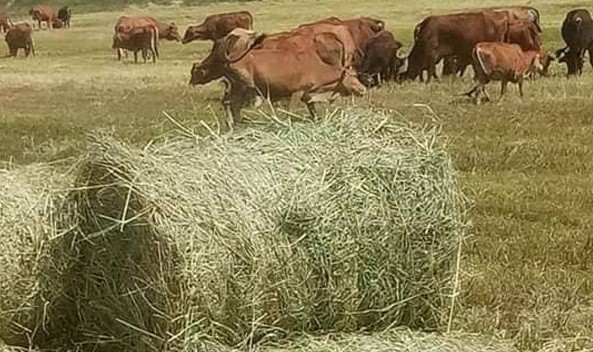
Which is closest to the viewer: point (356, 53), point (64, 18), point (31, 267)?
point (31, 267)

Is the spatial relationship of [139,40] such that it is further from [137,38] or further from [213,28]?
[213,28]

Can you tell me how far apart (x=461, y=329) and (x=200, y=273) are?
1.50 metres

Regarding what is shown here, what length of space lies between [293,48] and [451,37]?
757 centimetres

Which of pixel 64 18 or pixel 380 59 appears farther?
pixel 64 18

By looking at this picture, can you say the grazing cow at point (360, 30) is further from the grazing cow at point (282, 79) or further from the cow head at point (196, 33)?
the cow head at point (196, 33)

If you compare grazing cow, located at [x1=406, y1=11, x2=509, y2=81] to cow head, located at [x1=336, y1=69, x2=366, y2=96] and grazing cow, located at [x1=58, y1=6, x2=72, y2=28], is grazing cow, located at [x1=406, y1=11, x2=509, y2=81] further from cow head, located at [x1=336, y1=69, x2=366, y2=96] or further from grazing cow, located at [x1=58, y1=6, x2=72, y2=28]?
grazing cow, located at [x1=58, y1=6, x2=72, y2=28]

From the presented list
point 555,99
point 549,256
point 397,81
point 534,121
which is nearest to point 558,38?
point 397,81

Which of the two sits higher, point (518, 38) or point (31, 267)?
point (31, 267)

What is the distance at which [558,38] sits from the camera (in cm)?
2866

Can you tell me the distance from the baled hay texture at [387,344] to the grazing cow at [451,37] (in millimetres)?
15575

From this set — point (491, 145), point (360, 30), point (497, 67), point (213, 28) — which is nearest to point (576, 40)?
point (360, 30)

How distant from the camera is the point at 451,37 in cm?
2092

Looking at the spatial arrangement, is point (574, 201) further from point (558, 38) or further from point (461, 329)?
point (558, 38)

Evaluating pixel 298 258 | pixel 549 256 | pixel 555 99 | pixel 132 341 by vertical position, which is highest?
pixel 298 258
